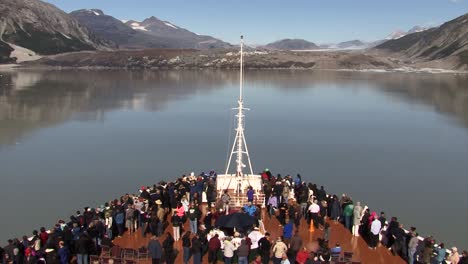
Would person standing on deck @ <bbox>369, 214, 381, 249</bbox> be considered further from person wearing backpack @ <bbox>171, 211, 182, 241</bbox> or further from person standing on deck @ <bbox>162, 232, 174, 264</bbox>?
person standing on deck @ <bbox>162, 232, 174, 264</bbox>

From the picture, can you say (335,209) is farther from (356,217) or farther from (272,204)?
(272,204)

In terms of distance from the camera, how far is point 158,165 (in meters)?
39.0

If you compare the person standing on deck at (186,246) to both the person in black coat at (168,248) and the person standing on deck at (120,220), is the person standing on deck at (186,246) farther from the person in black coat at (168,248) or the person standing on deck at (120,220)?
the person standing on deck at (120,220)

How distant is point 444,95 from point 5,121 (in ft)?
268

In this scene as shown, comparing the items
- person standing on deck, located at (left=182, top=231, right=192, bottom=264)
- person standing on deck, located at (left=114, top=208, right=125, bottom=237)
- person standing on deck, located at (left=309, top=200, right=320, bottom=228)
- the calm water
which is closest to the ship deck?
person standing on deck, located at (left=114, top=208, right=125, bottom=237)

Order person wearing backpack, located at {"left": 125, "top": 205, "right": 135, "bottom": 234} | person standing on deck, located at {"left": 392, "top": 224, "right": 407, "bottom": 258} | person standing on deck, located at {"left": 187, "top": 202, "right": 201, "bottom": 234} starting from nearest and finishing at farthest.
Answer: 1. person standing on deck, located at {"left": 392, "top": 224, "right": 407, "bottom": 258}
2. person standing on deck, located at {"left": 187, "top": 202, "right": 201, "bottom": 234}
3. person wearing backpack, located at {"left": 125, "top": 205, "right": 135, "bottom": 234}

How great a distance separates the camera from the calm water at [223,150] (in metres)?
29.5

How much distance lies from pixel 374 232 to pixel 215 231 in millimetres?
5705

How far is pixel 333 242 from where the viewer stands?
18391 millimetres

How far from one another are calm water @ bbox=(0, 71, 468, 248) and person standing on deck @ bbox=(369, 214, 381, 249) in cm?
782

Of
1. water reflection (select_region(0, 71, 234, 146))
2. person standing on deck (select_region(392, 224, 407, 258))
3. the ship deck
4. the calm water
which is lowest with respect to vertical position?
the calm water

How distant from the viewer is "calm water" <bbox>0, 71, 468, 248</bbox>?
29.5 meters

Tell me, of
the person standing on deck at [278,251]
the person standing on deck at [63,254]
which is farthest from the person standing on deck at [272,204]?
the person standing on deck at [63,254]

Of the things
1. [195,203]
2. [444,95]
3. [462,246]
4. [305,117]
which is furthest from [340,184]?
[444,95]
